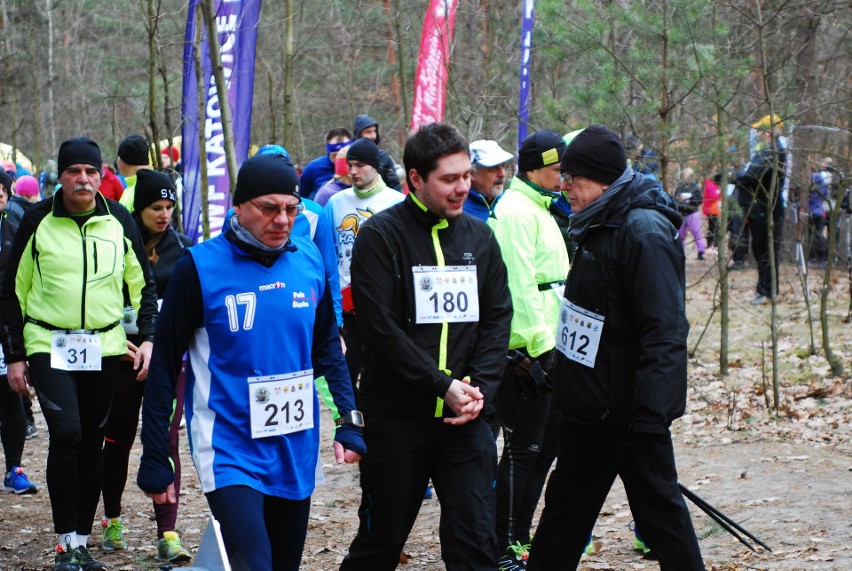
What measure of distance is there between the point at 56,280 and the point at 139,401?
3.20 ft

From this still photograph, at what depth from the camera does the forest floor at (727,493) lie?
21.2 ft

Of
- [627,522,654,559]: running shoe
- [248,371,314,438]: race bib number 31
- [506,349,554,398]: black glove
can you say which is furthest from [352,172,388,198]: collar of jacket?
[248,371,314,438]: race bib number 31

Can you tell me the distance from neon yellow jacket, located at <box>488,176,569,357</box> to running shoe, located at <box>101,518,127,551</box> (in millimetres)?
2669

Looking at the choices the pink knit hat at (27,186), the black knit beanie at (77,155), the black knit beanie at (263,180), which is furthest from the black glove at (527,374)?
the pink knit hat at (27,186)

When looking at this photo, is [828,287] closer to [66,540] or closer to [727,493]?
Answer: [727,493]

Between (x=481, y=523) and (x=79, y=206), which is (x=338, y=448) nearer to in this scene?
(x=481, y=523)

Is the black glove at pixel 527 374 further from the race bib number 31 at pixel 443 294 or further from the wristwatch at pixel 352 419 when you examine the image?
the wristwatch at pixel 352 419

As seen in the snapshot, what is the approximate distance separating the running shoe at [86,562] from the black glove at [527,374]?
2454mm

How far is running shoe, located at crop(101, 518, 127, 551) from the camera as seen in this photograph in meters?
6.83

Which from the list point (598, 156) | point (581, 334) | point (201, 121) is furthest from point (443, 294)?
point (201, 121)

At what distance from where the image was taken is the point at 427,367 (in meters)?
4.58

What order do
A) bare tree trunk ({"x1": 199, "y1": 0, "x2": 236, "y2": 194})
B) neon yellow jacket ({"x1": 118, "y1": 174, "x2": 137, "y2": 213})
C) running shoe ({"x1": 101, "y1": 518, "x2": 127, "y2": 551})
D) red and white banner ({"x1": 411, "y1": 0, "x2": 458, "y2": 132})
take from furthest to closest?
1. red and white banner ({"x1": 411, "y1": 0, "x2": 458, "y2": 132})
2. neon yellow jacket ({"x1": 118, "y1": 174, "x2": 137, "y2": 213})
3. bare tree trunk ({"x1": 199, "y1": 0, "x2": 236, "y2": 194})
4. running shoe ({"x1": 101, "y1": 518, "x2": 127, "y2": 551})

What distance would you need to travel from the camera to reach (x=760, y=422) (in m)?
9.88

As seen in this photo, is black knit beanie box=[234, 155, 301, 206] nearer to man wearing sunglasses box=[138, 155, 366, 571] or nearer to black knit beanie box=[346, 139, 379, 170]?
man wearing sunglasses box=[138, 155, 366, 571]
